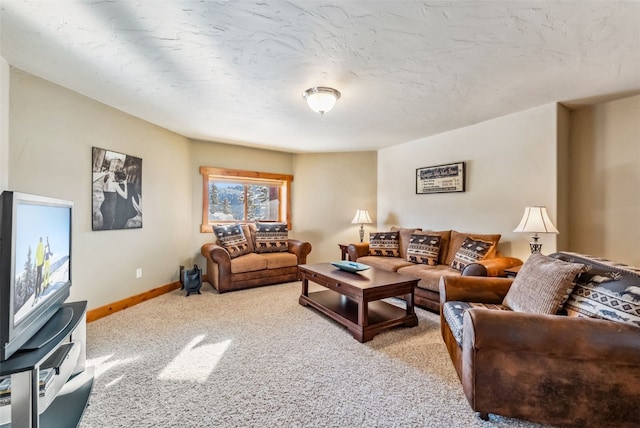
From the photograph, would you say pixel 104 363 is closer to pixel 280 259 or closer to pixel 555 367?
pixel 280 259

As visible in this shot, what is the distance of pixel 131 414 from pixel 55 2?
230cm

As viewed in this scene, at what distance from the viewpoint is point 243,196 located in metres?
5.00

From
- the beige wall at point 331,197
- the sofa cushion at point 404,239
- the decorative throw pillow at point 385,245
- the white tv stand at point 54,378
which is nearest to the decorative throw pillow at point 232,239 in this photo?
the beige wall at point 331,197

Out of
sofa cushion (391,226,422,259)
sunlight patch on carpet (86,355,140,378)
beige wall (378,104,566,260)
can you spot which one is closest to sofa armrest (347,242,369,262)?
sofa cushion (391,226,422,259)

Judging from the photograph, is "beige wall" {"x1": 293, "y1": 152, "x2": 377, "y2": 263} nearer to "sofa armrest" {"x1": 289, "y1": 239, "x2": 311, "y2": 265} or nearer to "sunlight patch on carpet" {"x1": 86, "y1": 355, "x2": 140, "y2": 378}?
"sofa armrest" {"x1": 289, "y1": 239, "x2": 311, "y2": 265}

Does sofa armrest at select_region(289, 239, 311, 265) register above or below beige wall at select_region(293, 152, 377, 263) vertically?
below

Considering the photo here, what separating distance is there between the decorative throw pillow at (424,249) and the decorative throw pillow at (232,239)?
251 centimetres

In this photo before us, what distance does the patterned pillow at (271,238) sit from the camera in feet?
14.6

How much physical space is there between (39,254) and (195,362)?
1215mm

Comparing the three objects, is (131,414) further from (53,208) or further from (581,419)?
(581,419)

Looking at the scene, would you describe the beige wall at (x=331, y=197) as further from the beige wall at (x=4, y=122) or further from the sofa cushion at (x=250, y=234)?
the beige wall at (x=4, y=122)

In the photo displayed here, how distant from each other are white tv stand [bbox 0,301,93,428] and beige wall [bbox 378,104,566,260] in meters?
4.06

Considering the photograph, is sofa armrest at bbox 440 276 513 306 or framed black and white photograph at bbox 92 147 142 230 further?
framed black and white photograph at bbox 92 147 142 230

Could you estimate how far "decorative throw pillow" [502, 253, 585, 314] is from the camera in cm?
159
